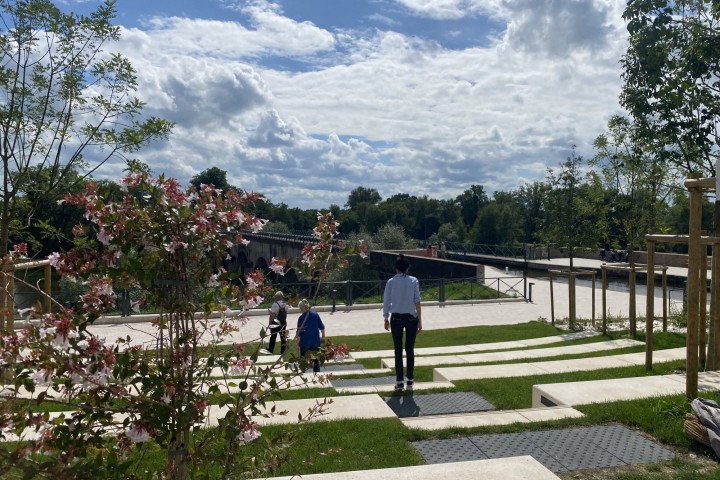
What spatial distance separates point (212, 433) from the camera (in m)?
2.81

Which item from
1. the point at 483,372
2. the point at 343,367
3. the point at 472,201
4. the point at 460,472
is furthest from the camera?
the point at 472,201

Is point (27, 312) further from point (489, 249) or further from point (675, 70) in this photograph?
point (489, 249)

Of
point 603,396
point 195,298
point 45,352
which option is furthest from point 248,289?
point 603,396

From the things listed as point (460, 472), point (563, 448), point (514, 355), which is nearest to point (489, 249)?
point (514, 355)

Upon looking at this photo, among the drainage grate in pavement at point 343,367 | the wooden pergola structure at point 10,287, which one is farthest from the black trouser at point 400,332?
the wooden pergola structure at point 10,287

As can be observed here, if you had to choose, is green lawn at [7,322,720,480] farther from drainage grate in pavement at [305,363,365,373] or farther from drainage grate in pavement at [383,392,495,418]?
drainage grate in pavement at [305,363,365,373]

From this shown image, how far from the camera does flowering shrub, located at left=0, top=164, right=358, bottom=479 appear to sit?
95.7 inches

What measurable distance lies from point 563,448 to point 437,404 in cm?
188

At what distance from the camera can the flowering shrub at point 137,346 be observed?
7.97 ft

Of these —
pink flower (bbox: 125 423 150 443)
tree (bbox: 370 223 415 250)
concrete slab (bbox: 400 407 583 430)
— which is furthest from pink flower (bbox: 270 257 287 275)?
tree (bbox: 370 223 415 250)

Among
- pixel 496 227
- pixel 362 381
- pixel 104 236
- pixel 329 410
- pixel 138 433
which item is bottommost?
pixel 362 381

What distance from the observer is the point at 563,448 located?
4.75 m

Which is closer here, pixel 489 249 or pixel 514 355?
pixel 514 355

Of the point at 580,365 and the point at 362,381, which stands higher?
the point at 580,365
